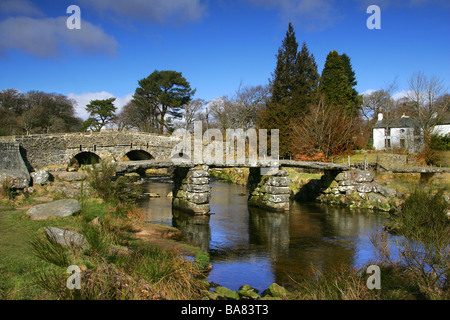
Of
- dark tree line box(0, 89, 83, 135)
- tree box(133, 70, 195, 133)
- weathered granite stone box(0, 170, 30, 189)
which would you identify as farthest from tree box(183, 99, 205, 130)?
weathered granite stone box(0, 170, 30, 189)

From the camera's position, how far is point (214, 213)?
1520cm

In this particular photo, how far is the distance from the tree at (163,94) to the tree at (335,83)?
20698 mm

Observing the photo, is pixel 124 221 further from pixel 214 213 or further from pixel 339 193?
pixel 339 193

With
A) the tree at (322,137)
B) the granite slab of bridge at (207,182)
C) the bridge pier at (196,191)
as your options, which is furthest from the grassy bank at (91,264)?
the tree at (322,137)

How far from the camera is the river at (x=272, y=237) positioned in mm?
7930

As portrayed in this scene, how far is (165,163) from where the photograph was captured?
560 inches

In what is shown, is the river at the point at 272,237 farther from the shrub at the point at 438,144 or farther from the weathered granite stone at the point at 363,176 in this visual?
the shrub at the point at 438,144

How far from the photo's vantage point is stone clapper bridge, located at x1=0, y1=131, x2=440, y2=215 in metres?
13.3

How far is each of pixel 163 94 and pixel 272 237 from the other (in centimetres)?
3951

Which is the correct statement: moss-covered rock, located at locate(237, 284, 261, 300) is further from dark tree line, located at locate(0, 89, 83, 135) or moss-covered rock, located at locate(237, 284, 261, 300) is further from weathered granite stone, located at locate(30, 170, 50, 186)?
dark tree line, located at locate(0, 89, 83, 135)

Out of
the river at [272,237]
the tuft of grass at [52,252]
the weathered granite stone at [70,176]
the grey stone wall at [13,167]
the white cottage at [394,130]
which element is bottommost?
the river at [272,237]

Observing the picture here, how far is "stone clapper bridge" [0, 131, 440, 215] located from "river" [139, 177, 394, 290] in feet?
2.67

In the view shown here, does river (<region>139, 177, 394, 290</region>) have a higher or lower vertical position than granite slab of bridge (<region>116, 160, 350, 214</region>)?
lower
